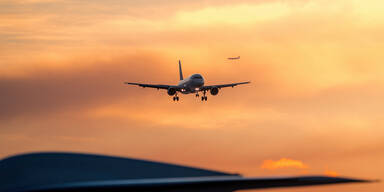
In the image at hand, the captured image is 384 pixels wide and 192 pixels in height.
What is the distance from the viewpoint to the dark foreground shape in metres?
60.5

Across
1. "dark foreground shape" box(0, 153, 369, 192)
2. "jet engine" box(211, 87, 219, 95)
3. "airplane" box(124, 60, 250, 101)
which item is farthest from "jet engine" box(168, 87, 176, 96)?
"dark foreground shape" box(0, 153, 369, 192)

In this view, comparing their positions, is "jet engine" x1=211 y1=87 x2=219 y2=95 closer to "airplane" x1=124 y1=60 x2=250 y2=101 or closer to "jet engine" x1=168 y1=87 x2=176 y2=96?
"airplane" x1=124 y1=60 x2=250 y2=101

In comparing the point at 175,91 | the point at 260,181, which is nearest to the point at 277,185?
the point at 260,181

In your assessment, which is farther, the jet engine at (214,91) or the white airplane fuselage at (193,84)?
the jet engine at (214,91)

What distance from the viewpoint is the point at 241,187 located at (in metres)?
64.2

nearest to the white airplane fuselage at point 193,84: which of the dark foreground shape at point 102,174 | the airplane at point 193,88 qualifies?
the airplane at point 193,88

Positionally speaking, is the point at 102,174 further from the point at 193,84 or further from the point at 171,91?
the point at 171,91

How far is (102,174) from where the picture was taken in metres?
90.1

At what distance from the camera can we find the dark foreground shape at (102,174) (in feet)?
199

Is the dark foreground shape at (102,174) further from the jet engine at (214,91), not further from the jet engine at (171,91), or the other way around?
the jet engine at (214,91)

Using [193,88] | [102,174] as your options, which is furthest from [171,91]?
[102,174]

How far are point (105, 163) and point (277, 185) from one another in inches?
1554

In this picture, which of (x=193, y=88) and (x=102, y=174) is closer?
(x=102, y=174)

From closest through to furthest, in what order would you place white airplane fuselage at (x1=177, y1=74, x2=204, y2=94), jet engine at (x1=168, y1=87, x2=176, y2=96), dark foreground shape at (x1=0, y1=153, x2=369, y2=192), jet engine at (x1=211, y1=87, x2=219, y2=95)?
dark foreground shape at (x1=0, y1=153, x2=369, y2=192), white airplane fuselage at (x1=177, y1=74, x2=204, y2=94), jet engine at (x1=211, y1=87, x2=219, y2=95), jet engine at (x1=168, y1=87, x2=176, y2=96)
